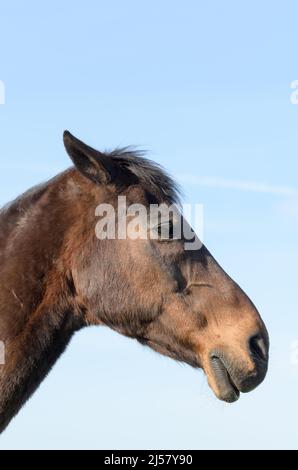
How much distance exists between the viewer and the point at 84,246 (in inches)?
232

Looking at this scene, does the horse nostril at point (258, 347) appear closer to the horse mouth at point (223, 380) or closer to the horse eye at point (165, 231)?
the horse mouth at point (223, 380)

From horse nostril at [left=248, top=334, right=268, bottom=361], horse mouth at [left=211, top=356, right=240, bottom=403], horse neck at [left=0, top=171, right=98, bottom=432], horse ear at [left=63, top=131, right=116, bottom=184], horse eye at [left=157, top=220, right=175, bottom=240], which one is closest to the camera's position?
horse neck at [left=0, top=171, right=98, bottom=432]

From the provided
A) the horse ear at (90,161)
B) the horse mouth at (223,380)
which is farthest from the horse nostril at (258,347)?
the horse ear at (90,161)

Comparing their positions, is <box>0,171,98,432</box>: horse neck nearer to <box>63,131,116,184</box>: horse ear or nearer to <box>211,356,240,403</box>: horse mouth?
<box>63,131,116,184</box>: horse ear

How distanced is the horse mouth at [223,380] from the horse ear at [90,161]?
1862mm

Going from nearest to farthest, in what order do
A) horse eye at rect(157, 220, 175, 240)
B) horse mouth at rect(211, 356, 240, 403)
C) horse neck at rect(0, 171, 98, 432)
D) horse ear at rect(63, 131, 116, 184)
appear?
horse neck at rect(0, 171, 98, 432)
horse mouth at rect(211, 356, 240, 403)
horse ear at rect(63, 131, 116, 184)
horse eye at rect(157, 220, 175, 240)

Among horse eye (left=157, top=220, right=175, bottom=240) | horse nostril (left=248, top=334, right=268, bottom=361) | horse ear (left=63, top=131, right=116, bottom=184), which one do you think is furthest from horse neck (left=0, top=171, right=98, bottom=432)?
horse nostril (left=248, top=334, right=268, bottom=361)

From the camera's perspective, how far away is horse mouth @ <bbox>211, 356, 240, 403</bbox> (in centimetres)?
562

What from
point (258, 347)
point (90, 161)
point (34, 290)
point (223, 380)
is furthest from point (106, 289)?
point (258, 347)

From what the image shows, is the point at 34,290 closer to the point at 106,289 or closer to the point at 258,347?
the point at 106,289

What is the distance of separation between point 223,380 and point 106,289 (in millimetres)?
1240

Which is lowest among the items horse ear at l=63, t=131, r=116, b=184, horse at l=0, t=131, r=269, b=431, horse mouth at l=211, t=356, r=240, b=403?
horse mouth at l=211, t=356, r=240, b=403

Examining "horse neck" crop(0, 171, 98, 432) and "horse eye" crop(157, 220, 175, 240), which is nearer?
"horse neck" crop(0, 171, 98, 432)

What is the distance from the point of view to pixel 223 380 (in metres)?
5.62
